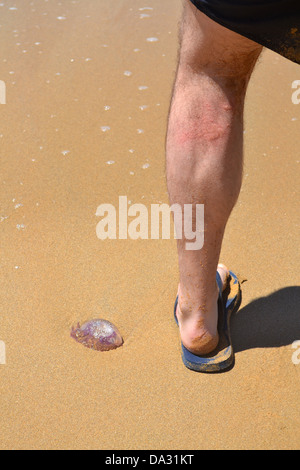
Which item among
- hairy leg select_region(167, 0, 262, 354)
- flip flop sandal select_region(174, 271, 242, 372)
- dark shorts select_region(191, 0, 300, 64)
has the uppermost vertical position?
dark shorts select_region(191, 0, 300, 64)

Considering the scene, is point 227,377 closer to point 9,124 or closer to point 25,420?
point 25,420

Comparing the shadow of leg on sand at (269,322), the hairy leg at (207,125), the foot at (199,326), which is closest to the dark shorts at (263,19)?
the hairy leg at (207,125)

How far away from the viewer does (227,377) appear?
172 cm

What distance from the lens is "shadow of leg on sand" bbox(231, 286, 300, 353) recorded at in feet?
6.00

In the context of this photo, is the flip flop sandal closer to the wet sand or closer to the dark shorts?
the wet sand

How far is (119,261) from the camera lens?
2.12 metres

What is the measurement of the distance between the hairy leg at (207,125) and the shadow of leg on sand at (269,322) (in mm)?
336

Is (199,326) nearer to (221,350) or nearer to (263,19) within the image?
(221,350)

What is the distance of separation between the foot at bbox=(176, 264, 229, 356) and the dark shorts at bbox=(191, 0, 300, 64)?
0.76 metres

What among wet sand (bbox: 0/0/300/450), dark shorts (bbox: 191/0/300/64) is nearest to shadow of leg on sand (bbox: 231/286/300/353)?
wet sand (bbox: 0/0/300/450)

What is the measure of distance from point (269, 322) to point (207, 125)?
75cm

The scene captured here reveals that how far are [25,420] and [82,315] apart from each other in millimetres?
415
